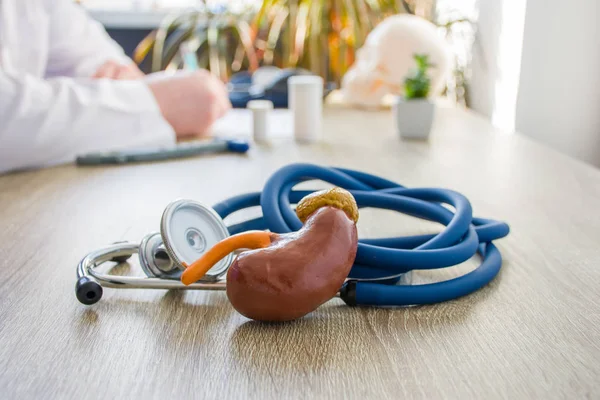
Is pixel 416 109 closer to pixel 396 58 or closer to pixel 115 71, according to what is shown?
pixel 396 58

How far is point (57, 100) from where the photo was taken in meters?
1.07

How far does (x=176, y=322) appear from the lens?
45 cm

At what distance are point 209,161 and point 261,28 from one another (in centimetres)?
185

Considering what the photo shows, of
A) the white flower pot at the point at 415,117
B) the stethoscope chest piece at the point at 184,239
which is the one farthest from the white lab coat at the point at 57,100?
the stethoscope chest piece at the point at 184,239

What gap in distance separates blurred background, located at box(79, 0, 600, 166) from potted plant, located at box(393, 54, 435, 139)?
567 mm

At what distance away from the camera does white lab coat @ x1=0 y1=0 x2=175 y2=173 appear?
1.01 m

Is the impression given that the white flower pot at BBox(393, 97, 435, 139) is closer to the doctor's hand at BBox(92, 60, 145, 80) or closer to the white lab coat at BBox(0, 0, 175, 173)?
the white lab coat at BBox(0, 0, 175, 173)

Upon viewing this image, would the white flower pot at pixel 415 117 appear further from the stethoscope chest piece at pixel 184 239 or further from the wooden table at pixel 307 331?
the stethoscope chest piece at pixel 184 239

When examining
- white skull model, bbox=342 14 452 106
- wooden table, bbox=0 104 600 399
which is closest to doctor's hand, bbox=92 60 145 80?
white skull model, bbox=342 14 452 106

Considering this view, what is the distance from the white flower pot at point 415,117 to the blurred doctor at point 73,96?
1.21 ft

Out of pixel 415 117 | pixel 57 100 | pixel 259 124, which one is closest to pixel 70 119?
pixel 57 100

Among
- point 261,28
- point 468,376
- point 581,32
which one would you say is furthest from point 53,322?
point 261,28

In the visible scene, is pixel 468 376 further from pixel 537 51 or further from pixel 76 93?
pixel 537 51

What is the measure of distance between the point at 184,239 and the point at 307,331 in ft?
0.38
